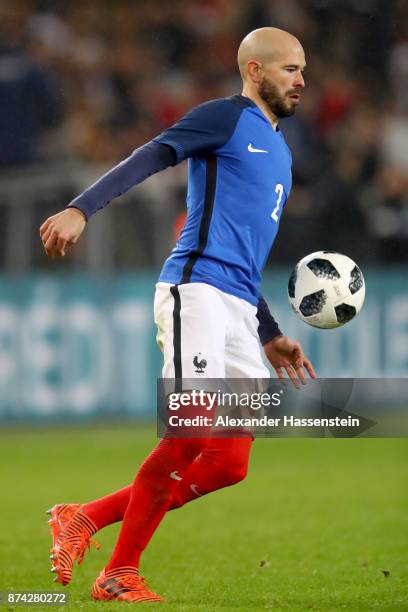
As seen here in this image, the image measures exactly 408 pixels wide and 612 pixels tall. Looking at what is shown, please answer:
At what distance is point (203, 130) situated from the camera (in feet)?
14.4

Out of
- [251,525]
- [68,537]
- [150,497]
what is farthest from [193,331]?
[251,525]

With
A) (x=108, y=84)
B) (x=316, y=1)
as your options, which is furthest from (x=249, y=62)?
(x=316, y=1)

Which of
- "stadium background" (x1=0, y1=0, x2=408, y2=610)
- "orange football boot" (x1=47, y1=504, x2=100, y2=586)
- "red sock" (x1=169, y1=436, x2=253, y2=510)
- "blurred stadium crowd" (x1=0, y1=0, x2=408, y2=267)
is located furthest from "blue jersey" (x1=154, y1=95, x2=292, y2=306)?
"blurred stadium crowd" (x1=0, y1=0, x2=408, y2=267)

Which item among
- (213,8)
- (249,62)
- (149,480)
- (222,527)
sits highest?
(213,8)

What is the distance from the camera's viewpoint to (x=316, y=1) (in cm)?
1298

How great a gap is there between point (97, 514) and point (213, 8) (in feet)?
30.2

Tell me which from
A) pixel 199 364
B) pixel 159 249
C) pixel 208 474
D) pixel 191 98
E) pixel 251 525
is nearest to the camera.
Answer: pixel 199 364

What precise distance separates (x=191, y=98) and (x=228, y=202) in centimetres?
775

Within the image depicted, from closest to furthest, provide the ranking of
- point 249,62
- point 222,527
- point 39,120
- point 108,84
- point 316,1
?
point 249,62 → point 222,527 → point 39,120 → point 108,84 → point 316,1

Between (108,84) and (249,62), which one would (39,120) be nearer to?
(108,84)

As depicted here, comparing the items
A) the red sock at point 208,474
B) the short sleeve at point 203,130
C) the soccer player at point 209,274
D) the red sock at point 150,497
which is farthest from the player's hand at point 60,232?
the red sock at point 208,474

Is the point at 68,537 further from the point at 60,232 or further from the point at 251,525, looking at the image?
the point at 251,525

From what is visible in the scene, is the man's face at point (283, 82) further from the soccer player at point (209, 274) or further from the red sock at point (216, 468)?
the red sock at point (216, 468)

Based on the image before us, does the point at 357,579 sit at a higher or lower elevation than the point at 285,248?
lower
